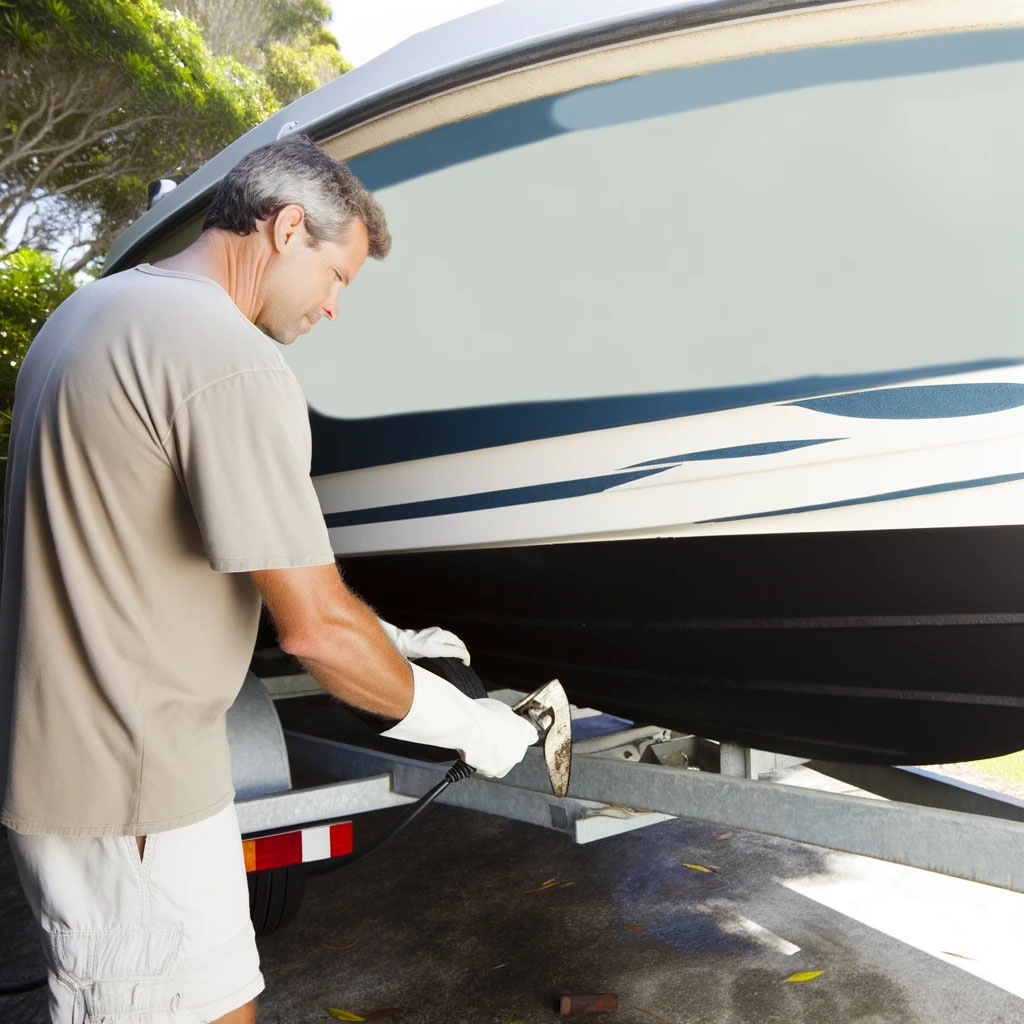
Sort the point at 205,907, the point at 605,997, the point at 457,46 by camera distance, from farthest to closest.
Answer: the point at 605,997 → the point at 457,46 → the point at 205,907

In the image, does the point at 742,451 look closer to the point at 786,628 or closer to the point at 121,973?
the point at 786,628

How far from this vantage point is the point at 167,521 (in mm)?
1091

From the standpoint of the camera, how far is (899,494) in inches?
62.5

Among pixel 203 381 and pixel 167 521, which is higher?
pixel 203 381

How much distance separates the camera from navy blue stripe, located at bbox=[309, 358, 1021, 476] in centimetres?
162

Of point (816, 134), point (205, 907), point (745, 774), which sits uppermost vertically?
point (816, 134)

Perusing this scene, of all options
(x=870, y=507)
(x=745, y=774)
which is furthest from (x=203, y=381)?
(x=745, y=774)

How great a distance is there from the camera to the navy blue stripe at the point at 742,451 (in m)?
1.64

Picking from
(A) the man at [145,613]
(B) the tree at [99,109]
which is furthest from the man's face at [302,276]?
(B) the tree at [99,109]

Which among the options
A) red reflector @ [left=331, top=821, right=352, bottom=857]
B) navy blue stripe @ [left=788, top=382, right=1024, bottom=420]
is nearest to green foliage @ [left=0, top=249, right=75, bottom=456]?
red reflector @ [left=331, top=821, right=352, bottom=857]

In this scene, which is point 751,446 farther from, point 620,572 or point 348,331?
point 348,331

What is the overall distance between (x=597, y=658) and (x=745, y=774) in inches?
15.4

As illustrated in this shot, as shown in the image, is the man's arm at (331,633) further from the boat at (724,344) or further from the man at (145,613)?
the boat at (724,344)

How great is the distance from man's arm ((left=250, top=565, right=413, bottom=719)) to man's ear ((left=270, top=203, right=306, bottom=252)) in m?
0.48
